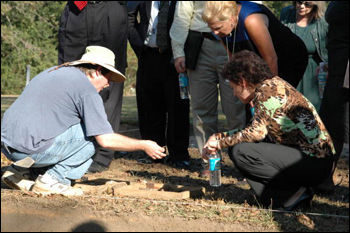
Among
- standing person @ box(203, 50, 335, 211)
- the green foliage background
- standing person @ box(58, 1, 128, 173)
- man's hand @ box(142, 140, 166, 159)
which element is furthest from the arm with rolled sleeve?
the green foliage background

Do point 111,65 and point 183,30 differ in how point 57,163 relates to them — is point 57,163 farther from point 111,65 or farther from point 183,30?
point 183,30

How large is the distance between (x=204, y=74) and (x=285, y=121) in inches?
70.7

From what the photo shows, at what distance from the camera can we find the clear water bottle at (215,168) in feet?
15.5

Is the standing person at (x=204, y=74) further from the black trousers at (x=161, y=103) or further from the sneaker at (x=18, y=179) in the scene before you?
the sneaker at (x=18, y=179)

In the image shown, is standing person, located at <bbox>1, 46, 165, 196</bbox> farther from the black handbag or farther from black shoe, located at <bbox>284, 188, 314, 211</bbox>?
the black handbag

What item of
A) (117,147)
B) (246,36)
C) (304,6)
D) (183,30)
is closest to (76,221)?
(117,147)

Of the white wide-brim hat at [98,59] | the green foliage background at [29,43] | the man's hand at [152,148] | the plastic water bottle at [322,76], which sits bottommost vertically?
the green foliage background at [29,43]

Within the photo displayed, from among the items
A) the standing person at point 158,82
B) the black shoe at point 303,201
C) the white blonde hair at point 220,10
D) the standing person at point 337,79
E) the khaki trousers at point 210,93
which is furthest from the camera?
the standing person at point 158,82

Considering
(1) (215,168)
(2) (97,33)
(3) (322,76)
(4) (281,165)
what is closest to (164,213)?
(1) (215,168)

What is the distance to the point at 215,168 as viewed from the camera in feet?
15.9

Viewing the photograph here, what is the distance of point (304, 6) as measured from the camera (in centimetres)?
626

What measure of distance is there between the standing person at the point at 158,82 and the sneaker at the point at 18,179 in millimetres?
2063

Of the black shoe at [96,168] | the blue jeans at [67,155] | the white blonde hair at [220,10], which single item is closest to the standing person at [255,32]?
the white blonde hair at [220,10]

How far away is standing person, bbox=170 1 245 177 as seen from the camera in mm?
5891
